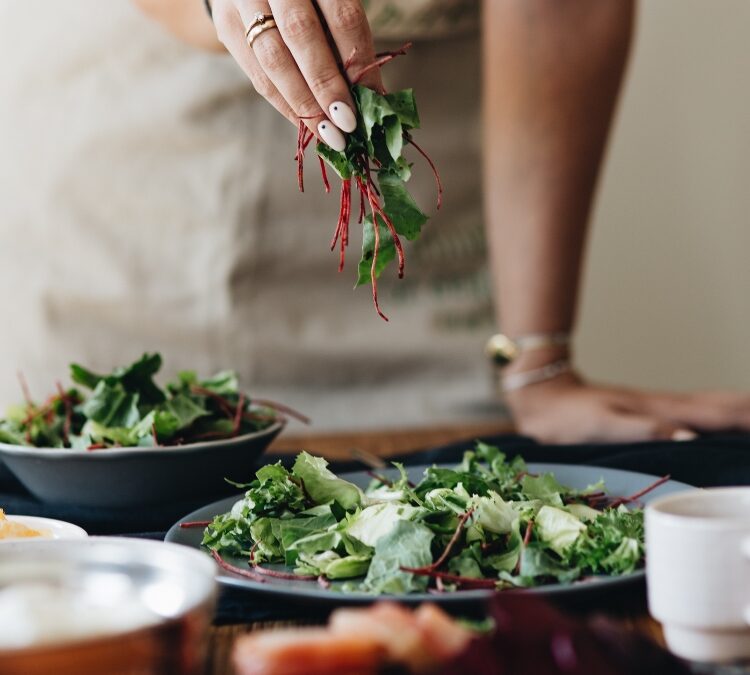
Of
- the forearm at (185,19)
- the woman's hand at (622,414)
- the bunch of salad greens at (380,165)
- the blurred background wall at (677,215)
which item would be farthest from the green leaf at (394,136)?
the blurred background wall at (677,215)

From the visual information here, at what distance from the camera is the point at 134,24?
6.92 feet

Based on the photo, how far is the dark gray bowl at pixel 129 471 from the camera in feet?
3.60

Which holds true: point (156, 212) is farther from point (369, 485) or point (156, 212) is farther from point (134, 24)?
point (369, 485)

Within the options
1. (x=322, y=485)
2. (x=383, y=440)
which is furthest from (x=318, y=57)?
(x=383, y=440)

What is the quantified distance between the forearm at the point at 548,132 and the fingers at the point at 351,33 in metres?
1.02

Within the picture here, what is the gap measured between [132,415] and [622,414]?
2.48 feet

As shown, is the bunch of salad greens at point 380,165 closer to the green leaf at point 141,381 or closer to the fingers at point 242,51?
the fingers at point 242,51

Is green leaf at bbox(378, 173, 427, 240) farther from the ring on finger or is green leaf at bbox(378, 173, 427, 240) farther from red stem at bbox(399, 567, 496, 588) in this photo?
red stem at bbox(399, 567, 496, 588)

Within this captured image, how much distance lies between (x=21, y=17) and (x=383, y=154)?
1442 millimetres

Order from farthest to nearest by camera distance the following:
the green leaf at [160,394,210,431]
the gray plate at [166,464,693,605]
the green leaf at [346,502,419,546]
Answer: the green leaf at [160,394,210,431] < the green leaf at [346,502,419,546] < the gray plate at [166,464,693,605]

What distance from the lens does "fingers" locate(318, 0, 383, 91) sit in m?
0.97

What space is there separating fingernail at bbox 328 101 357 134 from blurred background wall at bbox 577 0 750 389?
2.01 metres

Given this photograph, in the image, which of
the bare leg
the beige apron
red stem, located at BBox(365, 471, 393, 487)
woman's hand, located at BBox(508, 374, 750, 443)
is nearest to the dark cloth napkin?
red stem, located at BBox(365, 471, 393, 487)

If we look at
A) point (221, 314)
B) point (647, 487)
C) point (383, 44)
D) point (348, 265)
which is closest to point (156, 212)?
point (221, 314)
